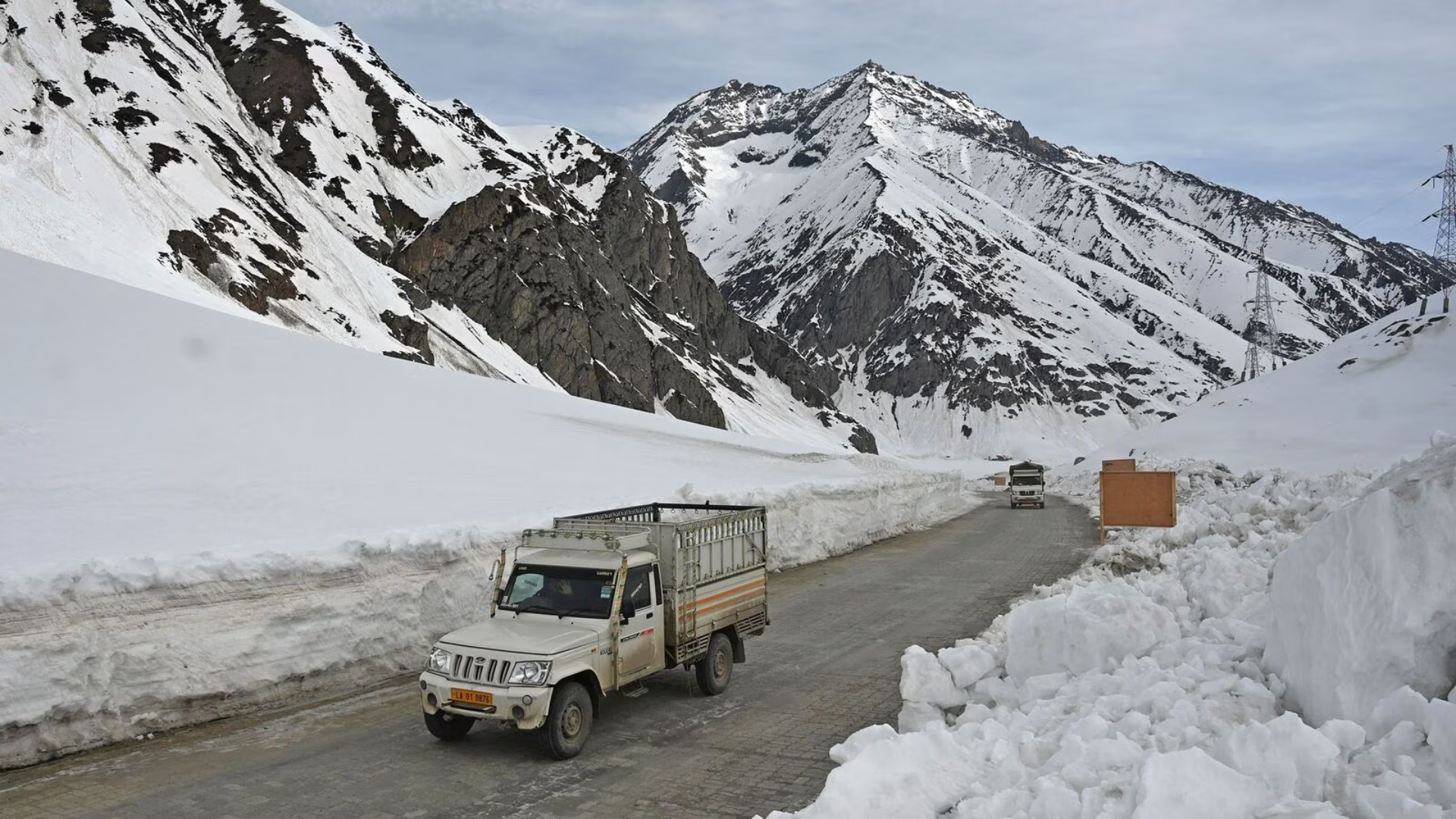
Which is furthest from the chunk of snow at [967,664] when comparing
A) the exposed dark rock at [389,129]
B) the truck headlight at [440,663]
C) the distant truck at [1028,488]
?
the exposed dark rock at [389,129]

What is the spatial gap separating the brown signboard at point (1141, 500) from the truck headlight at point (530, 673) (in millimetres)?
17607

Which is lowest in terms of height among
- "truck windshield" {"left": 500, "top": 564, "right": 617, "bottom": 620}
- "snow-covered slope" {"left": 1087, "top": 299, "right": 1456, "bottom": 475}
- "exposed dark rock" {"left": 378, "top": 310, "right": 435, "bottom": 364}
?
"truck windshield" {"left": 500, "top": 564, "right": 617, "bottom": 620}

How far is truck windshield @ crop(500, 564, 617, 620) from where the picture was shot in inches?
358

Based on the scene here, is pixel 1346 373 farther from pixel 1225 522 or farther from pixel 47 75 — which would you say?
pixel 47 75

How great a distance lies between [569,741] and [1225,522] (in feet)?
53.3

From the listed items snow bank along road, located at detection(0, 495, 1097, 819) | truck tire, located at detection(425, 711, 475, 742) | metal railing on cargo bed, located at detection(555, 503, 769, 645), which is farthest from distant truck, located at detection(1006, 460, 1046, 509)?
truck tire, located at detection(425, 711, 475, 742)

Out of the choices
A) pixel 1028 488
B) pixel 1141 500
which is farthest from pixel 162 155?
pixel 1141 500

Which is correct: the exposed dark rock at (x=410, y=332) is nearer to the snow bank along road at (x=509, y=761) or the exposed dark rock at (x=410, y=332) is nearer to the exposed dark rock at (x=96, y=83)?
the exposed dark rock at (x=96, y=83)

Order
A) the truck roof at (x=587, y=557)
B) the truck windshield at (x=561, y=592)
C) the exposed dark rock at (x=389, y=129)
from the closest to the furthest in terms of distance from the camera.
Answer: the truck windshield at (x=561, y=592), the truck roof at (x=587, y=557), the exposed dark rock at (x=389, y=129)

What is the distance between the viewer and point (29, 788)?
755 centimetres

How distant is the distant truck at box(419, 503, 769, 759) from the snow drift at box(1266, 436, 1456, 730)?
227 inches

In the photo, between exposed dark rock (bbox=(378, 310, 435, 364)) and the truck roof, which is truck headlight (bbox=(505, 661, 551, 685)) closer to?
the truck roof

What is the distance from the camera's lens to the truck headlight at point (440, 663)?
831cm

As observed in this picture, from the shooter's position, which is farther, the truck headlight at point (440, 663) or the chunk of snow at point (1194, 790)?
the truck headlight at point (440, 663)
